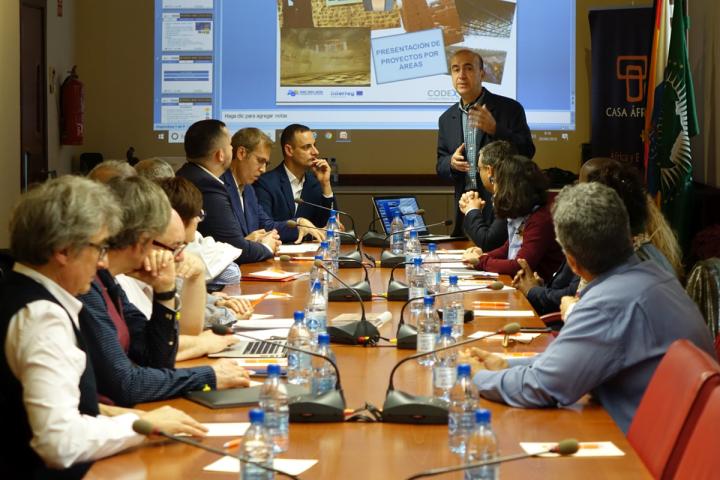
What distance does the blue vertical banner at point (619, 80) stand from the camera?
8.38 metres

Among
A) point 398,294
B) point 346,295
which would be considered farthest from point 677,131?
point 346,295

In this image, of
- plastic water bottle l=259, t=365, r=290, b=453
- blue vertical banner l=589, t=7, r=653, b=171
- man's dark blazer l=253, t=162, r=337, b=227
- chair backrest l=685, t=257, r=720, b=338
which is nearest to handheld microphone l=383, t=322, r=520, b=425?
plastic water bottle l=259, t=365, r=290, b=453

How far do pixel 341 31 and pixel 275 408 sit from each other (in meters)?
6.92

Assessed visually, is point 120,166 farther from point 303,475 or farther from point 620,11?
point 620,11

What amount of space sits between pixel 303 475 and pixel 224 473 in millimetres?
156

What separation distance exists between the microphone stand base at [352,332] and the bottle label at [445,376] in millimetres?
666

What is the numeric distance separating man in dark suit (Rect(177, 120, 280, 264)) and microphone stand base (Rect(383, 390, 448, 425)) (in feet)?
10.6

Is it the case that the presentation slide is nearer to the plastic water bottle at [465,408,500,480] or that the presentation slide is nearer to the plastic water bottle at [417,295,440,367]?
the plastic water bottle at [417,295,440,367]

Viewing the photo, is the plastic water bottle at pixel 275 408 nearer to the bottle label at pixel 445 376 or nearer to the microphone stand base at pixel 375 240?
the bottle label at pixel 445 376

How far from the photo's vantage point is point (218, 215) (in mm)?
5652

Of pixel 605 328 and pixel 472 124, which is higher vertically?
pixel 472 124

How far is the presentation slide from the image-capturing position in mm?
8883

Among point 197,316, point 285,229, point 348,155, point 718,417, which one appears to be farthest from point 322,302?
point 348,155

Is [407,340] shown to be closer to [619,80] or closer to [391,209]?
[391,209]
